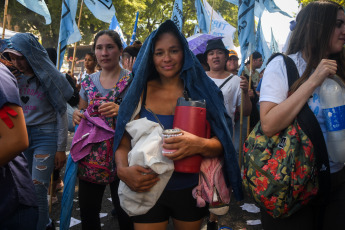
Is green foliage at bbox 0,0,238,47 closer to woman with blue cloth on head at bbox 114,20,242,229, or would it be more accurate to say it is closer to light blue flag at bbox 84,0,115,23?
light blue flag at bbox 84,0,115,23

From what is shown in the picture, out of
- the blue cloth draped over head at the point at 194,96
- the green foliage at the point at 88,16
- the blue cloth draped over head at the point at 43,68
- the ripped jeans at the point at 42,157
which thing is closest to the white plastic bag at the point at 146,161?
the blue cloth draped over head at the point at 194,96

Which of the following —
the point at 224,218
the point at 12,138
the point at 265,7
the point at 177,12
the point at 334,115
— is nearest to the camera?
the point at 12,138

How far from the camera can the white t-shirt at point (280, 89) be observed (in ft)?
5.94

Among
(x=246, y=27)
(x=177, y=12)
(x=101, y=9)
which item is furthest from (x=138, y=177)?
(x=177, y=12)

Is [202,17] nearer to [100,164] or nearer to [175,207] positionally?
[100,164]

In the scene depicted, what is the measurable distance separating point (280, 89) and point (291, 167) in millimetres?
495

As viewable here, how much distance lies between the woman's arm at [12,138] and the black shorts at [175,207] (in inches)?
35.0

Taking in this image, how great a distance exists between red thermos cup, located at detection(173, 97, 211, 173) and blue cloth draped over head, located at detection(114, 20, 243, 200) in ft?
0.63

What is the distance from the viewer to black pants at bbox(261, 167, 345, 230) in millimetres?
1809

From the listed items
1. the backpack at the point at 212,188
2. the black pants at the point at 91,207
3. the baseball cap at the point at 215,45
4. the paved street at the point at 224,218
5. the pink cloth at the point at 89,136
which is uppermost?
the baseball cap at the point at 215,45

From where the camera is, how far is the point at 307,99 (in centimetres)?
170

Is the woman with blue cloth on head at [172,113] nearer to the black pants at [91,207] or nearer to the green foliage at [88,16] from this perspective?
the black pants at [91,207]

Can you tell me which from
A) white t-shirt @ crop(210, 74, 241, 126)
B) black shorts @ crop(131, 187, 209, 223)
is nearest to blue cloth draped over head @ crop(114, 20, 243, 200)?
black shorts @ crop(131, 187, 209, 223)

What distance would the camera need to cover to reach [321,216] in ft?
6.17
